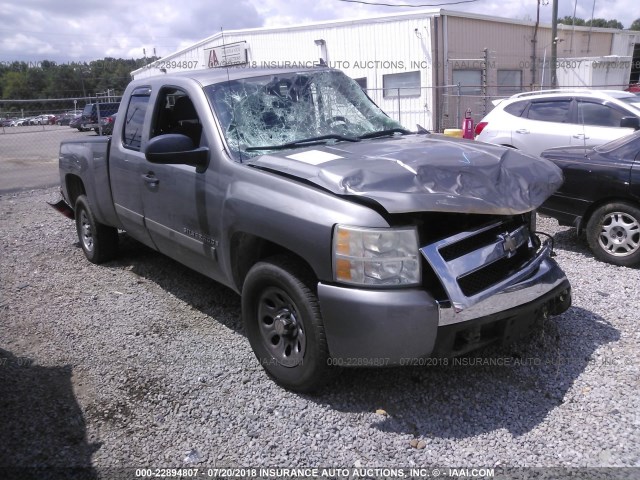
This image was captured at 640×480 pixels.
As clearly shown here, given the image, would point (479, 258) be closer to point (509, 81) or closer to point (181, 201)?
point (181, 201)

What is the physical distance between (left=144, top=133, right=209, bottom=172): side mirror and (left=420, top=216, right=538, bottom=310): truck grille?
1758 millimetres

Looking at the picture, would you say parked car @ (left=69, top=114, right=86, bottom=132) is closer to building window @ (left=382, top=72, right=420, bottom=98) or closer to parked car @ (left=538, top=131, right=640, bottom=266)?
building window @ (left=382, top=72, right=420, bottom=98)

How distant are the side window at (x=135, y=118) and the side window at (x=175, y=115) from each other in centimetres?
21

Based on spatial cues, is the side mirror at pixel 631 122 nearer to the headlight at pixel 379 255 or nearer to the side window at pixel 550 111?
the side window at pixel 550 111

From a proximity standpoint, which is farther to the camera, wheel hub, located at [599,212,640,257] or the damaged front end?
wheel hub, located at [599,212,640,257]

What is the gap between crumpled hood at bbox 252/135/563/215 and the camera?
9.92 feet

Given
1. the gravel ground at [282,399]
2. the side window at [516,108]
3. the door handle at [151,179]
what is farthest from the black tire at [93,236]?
the side window at [516,108]

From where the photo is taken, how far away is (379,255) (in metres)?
2.97

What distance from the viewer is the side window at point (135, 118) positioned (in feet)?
16.5

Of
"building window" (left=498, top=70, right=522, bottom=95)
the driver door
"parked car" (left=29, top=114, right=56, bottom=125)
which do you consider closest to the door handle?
the driver door

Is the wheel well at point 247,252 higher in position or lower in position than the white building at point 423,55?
lower

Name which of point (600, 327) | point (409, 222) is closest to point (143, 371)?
point (409, 222)

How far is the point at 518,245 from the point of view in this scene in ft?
11.4

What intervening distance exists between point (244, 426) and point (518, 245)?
75.9 inches
